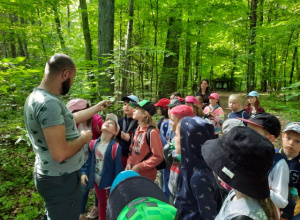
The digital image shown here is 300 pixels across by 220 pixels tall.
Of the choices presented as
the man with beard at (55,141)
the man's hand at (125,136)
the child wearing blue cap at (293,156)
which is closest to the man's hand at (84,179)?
the man with beard at (55,141)

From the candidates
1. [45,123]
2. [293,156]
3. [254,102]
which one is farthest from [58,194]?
[254,102]

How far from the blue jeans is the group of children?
89 centimetres

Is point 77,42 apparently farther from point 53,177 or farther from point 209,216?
point 209,216

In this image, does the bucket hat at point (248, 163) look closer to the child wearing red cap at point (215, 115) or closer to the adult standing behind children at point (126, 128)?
the adult standing behind children at point (126, 128)

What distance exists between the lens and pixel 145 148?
2.87 metres

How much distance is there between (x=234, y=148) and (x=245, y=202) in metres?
0.31

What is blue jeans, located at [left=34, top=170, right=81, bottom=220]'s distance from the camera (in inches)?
69.0

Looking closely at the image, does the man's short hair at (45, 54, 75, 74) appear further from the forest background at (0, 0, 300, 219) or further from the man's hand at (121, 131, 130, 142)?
the man's hand at (121, 131, 130, 142)

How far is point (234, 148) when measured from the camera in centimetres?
101

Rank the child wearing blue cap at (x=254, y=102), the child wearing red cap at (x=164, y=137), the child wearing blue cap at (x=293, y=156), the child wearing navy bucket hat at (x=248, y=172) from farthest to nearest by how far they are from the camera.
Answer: the child wearing blue cap at (x=254, y=102) < the child wearing red cap at (x=164, y=137) < the child wearing blue cap at (x=293, y=156) < the child wearing navy bucket hat at (x=248, y=172)

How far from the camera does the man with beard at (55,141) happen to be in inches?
63.4

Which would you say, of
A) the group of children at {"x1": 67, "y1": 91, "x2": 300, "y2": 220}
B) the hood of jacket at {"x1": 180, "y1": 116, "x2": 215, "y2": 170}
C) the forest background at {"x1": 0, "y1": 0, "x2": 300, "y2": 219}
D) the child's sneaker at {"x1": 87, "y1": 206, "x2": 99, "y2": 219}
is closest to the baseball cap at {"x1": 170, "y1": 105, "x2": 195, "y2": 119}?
the group of children at {"x1": 67, "y1": 91, "x2": 300, "y2": 220}

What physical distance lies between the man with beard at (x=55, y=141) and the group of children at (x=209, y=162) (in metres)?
0.92

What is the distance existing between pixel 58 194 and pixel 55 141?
58cm
